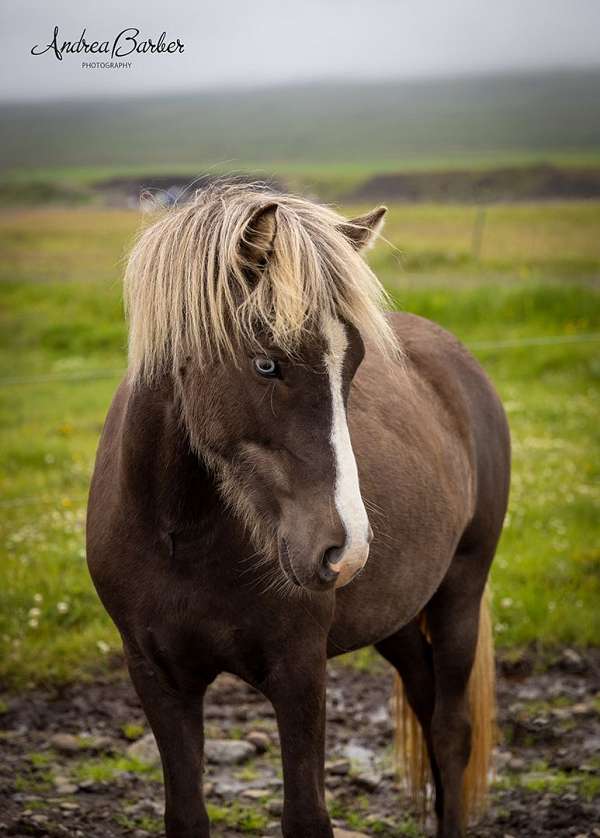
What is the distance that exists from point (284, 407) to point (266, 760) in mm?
2736

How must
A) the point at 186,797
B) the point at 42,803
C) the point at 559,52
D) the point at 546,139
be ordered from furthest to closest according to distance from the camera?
the point at 559,52 < the point at 546,139 < the point at 42,803 < the point at 186,797

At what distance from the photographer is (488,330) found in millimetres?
11961

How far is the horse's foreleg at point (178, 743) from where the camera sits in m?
2.82

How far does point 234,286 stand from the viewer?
2.34m

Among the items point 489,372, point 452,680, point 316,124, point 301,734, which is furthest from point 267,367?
point 316,124

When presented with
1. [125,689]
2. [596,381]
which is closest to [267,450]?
[125,689]

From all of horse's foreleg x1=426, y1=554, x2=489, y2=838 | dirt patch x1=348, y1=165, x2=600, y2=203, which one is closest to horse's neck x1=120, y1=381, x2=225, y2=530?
horse's foreleg x1=426, y1=554, x2=489, y2=838

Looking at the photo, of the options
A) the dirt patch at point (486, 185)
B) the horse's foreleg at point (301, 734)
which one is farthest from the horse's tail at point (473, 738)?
the dirt patch at point (486, 185)

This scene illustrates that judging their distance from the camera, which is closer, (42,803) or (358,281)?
(358,281)

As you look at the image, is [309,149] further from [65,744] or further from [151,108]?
[65,744]

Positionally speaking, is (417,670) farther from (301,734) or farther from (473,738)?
(301,734)

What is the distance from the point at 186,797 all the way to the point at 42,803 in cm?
124

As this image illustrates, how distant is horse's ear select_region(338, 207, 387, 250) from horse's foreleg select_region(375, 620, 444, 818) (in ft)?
5.92

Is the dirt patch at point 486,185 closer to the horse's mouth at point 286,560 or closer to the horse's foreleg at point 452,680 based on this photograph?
the horse's foreleg at point 452,680
